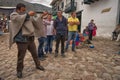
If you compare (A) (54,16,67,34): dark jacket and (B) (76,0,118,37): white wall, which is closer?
(A) (54,16,67,34): dark jacket

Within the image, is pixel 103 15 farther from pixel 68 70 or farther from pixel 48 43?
pixel 68 70

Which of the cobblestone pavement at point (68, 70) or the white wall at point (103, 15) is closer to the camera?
the cobblestone pavement at point (68, 70)

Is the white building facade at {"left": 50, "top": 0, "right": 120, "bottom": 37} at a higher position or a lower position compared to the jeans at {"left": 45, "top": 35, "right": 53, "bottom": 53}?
higher

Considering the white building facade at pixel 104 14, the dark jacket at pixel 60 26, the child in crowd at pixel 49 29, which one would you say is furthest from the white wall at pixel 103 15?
the child in crowd at pixel 49 29

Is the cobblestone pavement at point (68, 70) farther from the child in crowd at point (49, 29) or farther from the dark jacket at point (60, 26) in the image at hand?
the dark jacket at point (60, 26)

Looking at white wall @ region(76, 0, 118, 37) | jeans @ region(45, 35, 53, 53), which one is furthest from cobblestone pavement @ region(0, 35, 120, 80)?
white wall @ region(76, 0, 118, 37)

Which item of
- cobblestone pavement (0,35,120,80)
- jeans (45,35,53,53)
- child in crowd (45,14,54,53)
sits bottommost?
cobblestone pavement (0,35,120,80)

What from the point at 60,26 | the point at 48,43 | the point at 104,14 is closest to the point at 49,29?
the point at 60,26

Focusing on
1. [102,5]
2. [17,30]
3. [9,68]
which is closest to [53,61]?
[9,68]

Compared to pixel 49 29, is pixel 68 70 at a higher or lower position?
lower

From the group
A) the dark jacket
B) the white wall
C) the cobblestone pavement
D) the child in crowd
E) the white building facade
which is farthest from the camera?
the white wall

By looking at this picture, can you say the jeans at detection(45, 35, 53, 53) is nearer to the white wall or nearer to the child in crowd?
the child in crowd

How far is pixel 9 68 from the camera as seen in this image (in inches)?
208

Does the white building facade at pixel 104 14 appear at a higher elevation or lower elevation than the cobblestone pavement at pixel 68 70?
higher
